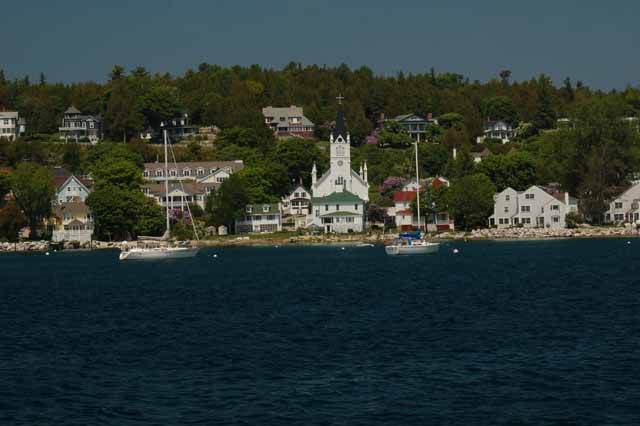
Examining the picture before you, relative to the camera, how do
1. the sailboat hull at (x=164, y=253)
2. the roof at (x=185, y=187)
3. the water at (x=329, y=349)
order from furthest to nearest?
1. the roof at (x=185, y=187)
2. the sailboat hull at (x=164, y=253)
3. the water at (x=329, y=349)

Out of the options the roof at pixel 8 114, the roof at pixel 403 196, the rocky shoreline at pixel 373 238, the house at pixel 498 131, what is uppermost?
the roof at pixel 8 114

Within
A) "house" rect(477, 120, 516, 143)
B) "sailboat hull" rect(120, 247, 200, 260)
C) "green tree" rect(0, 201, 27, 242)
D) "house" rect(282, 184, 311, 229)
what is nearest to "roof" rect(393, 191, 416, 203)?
"house" rect(282, 184, 311, 229)

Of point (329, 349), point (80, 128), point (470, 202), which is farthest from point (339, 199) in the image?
point (329, 349)

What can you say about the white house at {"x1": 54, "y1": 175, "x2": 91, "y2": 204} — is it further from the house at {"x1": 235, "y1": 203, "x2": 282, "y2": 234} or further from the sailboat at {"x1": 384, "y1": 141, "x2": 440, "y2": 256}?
the sailboat at {"x1": 384, "y1": 141, "x2": 440, "y2": 256}

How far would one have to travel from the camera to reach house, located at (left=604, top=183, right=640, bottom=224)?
112000 millimetres

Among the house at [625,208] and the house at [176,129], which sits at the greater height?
the house at [176,129]

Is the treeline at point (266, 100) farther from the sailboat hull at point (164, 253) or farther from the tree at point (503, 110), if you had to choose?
the sailboat hull at point (164, 253)

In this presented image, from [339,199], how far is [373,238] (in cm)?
779

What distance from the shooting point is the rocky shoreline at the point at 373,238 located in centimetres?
10600

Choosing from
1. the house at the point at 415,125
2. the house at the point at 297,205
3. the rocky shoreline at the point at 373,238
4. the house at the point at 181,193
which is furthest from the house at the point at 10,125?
the rocky shoreline at the point at 373,238

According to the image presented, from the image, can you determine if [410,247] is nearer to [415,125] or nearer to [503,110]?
[415,125]

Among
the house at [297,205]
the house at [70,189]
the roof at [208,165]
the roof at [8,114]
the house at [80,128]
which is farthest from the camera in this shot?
the house at [80,128]

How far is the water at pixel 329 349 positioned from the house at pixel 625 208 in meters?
43.1

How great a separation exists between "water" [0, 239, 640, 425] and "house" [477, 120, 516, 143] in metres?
103
